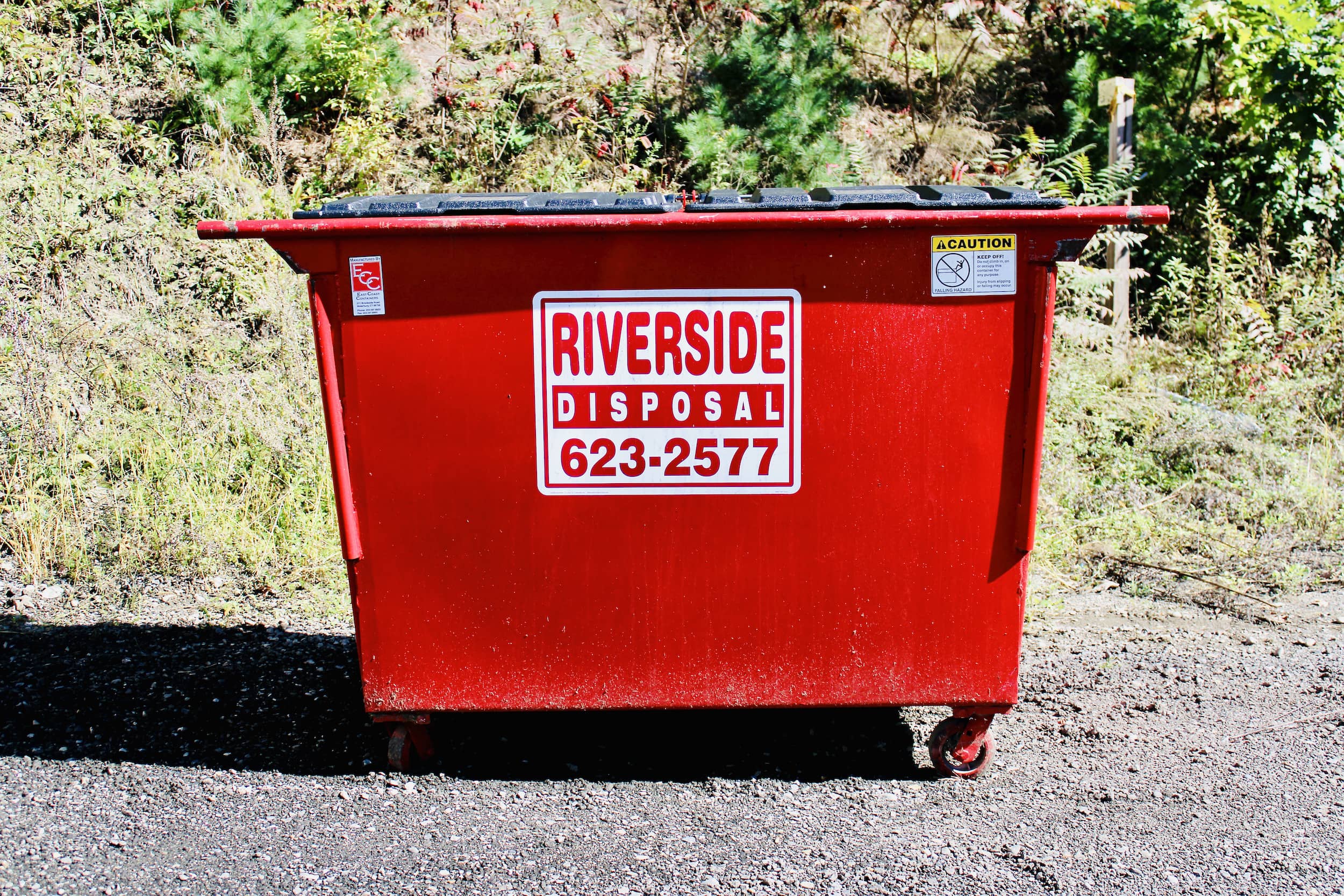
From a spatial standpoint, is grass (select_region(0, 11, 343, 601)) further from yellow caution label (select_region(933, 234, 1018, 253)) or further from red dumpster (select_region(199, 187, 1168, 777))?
yellow caution label (select_region(933, 234, 1018, 253))

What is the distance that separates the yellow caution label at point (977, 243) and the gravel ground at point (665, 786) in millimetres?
1549

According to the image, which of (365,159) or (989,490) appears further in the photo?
(365,159)

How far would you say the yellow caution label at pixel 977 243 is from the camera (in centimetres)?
271

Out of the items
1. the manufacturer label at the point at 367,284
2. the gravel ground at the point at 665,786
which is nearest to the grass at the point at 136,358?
the gravel ground at the point at 665,786

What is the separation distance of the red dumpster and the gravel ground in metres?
0.31

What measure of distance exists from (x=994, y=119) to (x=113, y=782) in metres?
7.83

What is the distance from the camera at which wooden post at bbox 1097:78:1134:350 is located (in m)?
7.09

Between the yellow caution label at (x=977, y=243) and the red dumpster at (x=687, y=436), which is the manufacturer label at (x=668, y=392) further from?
the yellow caution label at (x=977, y=243)

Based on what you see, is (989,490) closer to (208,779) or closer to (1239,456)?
(208,779)

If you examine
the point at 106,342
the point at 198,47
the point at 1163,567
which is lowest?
the point at 1163,567

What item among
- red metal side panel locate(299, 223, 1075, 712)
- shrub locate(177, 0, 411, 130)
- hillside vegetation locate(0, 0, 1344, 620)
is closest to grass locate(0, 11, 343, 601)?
hillside vegetation locate(0, 0, 1344, 620)

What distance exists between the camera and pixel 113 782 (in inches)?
122

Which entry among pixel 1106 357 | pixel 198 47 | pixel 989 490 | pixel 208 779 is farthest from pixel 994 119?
pixel 208 779

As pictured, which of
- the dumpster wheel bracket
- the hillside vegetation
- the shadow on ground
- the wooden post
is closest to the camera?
the dumpster wheel bracket
